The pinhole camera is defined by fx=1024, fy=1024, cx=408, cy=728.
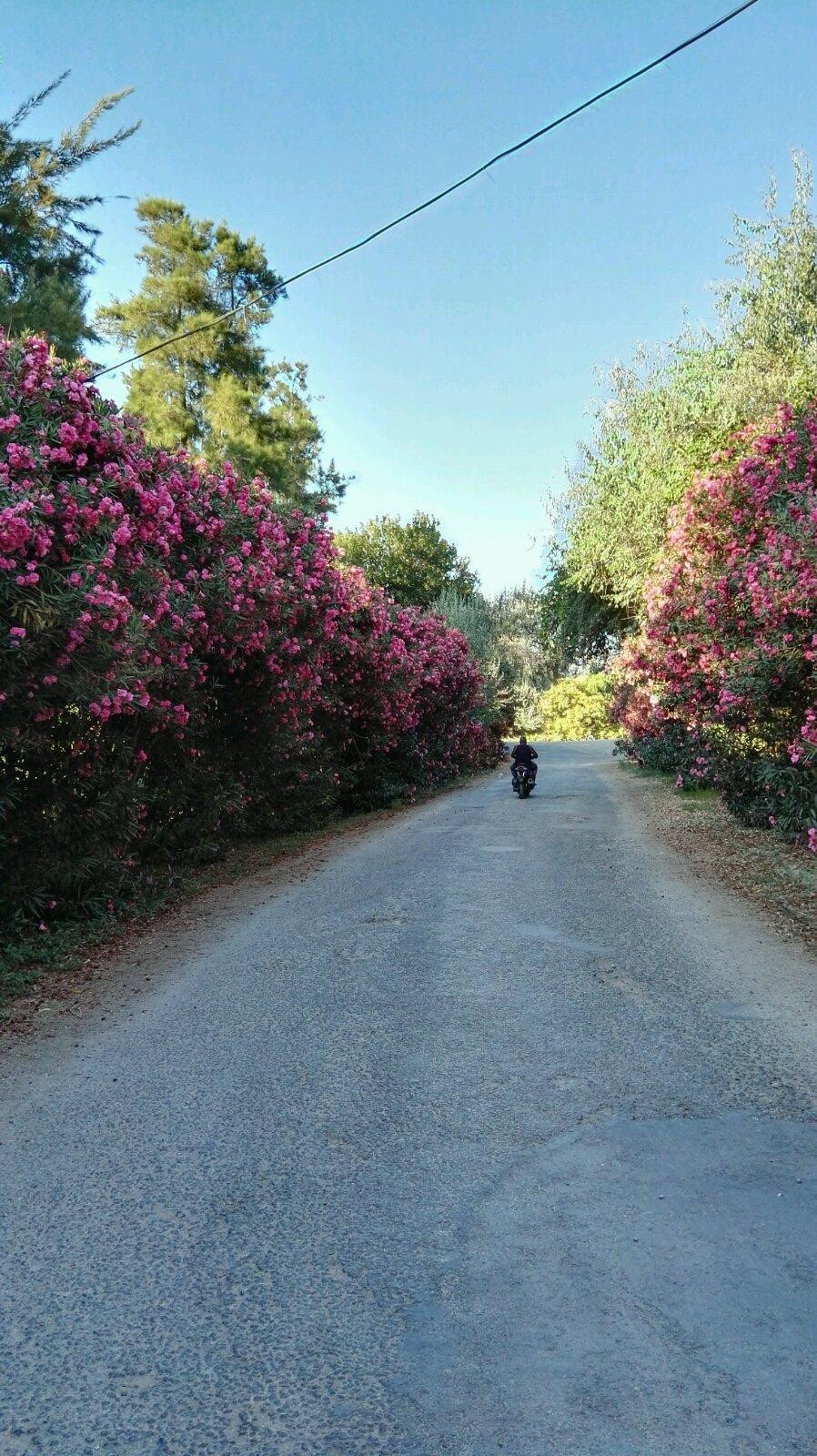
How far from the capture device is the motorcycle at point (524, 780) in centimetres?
1938

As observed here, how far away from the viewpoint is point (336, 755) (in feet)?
56.5

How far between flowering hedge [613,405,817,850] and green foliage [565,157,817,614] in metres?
5.23

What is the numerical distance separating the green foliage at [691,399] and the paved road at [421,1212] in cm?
1496

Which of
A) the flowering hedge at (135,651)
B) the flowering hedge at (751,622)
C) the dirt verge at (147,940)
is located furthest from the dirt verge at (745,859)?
the flowering hedge at (135,651)

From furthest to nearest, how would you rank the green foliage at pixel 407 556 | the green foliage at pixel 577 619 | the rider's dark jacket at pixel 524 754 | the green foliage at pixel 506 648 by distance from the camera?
the green foliage at pixel 407 556 → the green foliage at pixel 506 648 → the green foliage at pixel 577 619 → the rider's dark jacket at pixel 524 754

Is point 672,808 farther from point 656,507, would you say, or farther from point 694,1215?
point 694,1215

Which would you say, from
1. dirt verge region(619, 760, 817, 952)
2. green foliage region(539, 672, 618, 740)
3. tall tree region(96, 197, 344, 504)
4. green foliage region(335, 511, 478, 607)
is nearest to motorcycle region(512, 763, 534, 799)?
dirt verge region(619, 760, 817, 952)

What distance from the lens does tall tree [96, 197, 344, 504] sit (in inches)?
1363

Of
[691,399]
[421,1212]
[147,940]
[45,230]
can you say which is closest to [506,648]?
[691,399]

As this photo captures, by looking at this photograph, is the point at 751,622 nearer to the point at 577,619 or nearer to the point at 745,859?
the point at 745,859

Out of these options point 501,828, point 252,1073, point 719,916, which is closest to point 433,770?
point 501,828

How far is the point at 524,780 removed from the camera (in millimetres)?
19391

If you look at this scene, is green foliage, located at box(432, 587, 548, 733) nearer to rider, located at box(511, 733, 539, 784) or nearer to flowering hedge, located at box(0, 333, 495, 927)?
rider, located at box(511, 733, 539, 784)

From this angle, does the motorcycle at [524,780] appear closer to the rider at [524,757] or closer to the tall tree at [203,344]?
the rider at [524,757]
